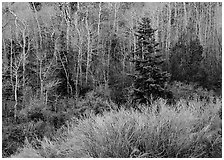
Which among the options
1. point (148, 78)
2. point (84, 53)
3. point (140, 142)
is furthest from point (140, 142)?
point (84, 53)

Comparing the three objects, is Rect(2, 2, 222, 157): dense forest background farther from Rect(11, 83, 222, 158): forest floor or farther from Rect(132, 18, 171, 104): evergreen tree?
Rect(11, 83, 222, 158): forest floor

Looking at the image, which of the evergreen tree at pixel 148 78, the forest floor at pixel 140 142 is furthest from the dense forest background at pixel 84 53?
the forest floor at pixel 140 142

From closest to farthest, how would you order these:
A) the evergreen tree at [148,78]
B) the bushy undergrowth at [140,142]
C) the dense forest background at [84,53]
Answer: the bushy undergrowth at [140,142] < the evergreen tree at [148,78] < the dense forest background at [84,53]

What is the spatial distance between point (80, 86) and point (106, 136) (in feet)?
41.9

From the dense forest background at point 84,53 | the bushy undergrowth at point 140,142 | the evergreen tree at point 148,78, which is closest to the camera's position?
the bushy undergrowth at point 140,142

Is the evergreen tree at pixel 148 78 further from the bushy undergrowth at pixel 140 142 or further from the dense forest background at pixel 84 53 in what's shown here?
the bushy undergrowth at pixel 140 142

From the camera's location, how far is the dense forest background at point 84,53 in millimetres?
15398

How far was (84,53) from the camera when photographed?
59.9ft

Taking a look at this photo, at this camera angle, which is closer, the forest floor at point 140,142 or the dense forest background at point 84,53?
the forest floor at point 140,142

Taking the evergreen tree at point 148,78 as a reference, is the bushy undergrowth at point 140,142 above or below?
below

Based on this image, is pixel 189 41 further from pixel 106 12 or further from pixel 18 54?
pixel 18 54

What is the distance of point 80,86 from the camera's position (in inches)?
675

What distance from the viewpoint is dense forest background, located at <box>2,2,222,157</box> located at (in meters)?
15.4

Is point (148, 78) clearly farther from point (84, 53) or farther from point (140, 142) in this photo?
point (140, 142)
